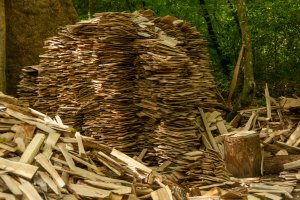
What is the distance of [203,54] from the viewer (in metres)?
9.29

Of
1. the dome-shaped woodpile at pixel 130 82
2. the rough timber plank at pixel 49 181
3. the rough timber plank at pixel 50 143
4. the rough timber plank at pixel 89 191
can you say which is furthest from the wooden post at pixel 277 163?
the rough timber plank at pixel 49 181

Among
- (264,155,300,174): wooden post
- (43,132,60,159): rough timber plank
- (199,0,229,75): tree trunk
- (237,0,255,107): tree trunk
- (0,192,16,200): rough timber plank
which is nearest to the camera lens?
(0,192,16,200): rough timber plank

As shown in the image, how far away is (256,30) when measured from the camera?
14453mm

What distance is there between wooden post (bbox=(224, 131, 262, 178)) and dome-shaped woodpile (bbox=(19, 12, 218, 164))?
64cm

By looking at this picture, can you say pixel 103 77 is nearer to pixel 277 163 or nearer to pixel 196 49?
pixel 196 49

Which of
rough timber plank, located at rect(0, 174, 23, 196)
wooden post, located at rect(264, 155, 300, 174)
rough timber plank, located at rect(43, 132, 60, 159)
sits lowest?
wooden post, located at rect(264, 155, 300, 174)

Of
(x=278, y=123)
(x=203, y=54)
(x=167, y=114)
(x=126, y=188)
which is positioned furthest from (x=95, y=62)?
(x=126, y=188)

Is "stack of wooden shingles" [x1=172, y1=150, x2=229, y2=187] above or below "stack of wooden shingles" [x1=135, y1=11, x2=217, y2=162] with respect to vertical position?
below

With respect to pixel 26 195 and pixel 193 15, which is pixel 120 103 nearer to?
pixel 26 195

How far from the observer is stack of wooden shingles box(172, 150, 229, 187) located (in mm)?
7207

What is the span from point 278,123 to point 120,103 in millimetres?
3066

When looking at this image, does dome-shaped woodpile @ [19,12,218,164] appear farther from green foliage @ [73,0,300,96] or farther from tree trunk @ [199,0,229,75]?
tree trunk @ [199,0,229,75]

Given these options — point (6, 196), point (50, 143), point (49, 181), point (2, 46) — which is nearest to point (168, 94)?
point (50, 143)

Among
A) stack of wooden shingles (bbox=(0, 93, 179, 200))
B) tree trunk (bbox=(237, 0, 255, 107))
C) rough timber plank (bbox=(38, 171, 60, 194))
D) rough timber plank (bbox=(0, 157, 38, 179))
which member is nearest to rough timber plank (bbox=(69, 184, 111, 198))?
stack of wooden shingles (bbox=(0, 93, 179, 200))
